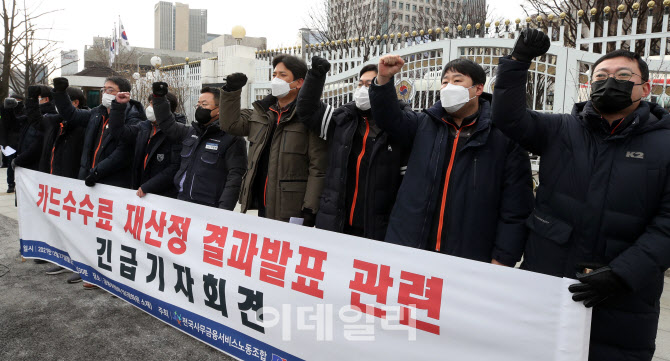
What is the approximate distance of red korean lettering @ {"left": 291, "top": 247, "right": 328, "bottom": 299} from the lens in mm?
2477

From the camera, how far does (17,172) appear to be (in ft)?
15.4

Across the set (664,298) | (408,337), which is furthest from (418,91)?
(408,337)

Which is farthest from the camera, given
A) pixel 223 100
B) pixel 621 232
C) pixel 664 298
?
pixel 664 298

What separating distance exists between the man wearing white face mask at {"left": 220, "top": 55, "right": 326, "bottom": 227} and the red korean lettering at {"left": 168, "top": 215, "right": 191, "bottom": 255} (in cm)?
42

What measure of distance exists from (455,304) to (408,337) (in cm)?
28

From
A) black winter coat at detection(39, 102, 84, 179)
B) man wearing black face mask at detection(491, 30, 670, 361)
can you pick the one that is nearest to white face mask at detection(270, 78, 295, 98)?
man wearing black face mask at detection(491, 30, 670, 361)

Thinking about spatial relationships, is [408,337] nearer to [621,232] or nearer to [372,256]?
[372,256]

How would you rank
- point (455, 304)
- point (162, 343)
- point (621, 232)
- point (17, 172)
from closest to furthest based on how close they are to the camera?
point (621, 232) < point (455, 304) < point (162, 343) < point (17, 172)

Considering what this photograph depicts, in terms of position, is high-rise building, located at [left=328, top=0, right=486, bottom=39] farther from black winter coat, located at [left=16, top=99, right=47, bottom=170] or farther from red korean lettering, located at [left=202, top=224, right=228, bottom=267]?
red korean lettering, located at [left=202, top=224, right=228, bottom=267]

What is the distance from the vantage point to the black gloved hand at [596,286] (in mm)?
1782

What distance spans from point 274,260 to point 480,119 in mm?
1351

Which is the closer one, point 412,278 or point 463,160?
point 412,278

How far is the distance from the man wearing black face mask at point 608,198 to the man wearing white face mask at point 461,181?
281 mm

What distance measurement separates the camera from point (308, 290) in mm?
2506
